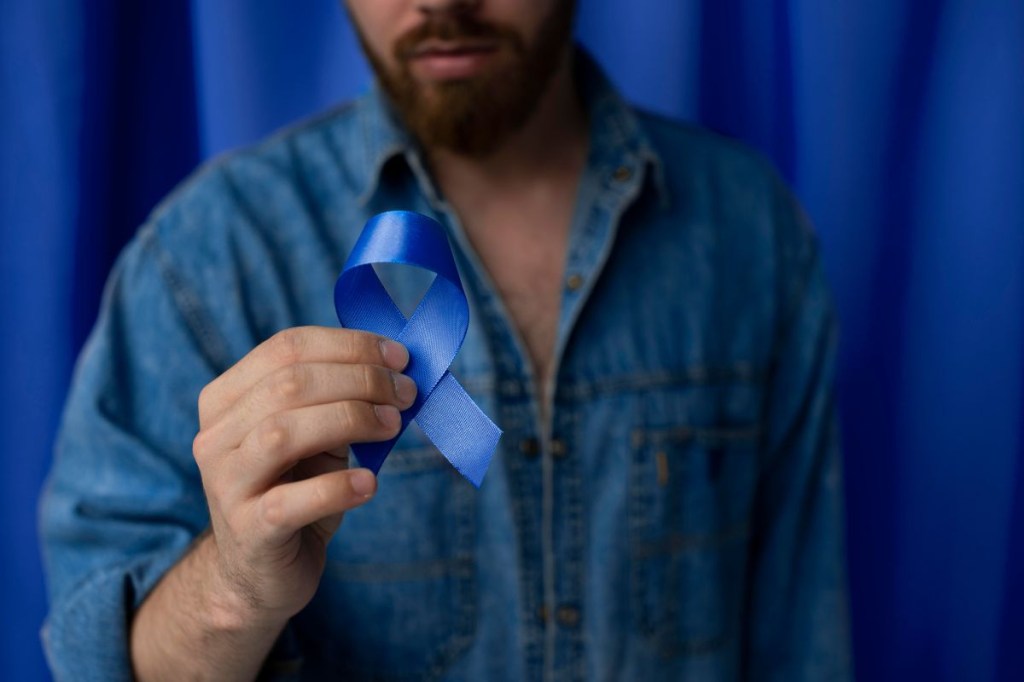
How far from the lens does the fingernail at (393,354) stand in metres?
0.70

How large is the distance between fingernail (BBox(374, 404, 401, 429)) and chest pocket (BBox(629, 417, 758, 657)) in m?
0.45

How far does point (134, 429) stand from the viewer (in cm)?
102

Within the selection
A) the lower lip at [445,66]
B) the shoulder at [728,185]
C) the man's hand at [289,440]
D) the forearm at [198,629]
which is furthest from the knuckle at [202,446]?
the shoulder at [728,185]

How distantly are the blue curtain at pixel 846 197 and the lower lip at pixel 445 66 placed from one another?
0.33 meters

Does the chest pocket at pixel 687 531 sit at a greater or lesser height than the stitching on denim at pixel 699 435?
lesser

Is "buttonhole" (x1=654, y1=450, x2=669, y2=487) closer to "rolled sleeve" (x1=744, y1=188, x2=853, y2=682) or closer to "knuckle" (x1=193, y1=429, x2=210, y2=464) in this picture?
"rolled sleeve" (x1=744, y1=188, x2=853, y2=682)

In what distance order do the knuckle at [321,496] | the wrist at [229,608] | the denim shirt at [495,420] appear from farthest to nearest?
1. the denim shirt at [495,420]
2. the wrist at [229,608]
3. the knuckle at [321,496]

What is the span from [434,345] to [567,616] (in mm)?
442

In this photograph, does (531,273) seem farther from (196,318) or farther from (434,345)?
(434,345)

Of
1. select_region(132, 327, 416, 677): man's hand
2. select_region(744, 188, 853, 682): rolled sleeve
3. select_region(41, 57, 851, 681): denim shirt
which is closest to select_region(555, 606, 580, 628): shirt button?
select_region(41, 57, 851, 681): denim shirt

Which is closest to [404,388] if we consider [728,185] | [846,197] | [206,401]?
[206,401]

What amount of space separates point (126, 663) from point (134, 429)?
0.21m

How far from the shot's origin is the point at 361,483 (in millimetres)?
668

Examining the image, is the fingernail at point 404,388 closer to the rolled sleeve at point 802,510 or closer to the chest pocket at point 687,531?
the chest pocket at point 687,531
